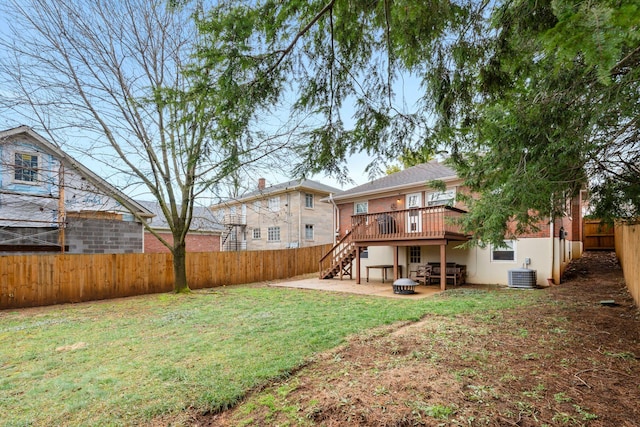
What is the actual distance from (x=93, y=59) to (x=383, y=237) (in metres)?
10.4

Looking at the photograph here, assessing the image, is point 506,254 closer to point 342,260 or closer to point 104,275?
point 342,260

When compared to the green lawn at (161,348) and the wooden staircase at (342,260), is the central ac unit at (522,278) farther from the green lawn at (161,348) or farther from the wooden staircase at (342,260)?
the wooden staircase at (342,260)

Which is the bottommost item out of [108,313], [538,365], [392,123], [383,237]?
[108,313]

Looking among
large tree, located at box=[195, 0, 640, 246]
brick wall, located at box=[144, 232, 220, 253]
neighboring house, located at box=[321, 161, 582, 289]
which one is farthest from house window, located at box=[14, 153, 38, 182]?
neighboring house, located at box=[321, 161, 582, 289]

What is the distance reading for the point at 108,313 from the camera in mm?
7547

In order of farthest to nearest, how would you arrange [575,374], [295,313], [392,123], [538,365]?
[295,313] → [392,123] → [538,365] → [575,374]

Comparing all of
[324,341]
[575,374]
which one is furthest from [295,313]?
[575,374]

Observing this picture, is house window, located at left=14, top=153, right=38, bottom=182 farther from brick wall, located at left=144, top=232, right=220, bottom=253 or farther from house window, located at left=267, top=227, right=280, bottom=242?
house window, located at left=267, top=227, right=280, bottom=242

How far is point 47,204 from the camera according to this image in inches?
456

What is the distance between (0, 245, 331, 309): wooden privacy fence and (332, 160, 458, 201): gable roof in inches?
223

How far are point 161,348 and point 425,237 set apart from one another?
27.6 ft

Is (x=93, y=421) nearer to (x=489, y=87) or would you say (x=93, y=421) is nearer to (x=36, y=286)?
(x=489, y=87)

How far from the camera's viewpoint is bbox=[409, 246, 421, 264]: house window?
13484 millimetres

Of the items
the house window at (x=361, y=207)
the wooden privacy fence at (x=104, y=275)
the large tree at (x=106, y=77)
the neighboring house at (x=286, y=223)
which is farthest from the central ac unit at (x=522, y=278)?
the neighboring house at (x=286, y=223)
